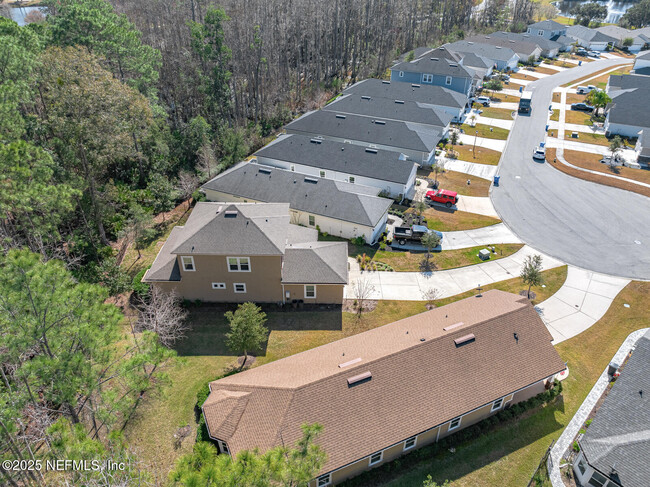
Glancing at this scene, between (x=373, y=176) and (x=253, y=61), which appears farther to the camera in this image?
(x=253, y=61)

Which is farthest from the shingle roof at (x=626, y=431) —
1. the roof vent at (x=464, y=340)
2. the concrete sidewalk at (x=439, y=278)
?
the concrete sidewalk at (x=439, y=278)

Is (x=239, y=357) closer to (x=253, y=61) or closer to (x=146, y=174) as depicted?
(x=146, y=174)

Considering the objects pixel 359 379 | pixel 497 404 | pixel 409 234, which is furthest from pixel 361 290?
pixel 497 404

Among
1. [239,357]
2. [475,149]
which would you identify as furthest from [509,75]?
[239,357]

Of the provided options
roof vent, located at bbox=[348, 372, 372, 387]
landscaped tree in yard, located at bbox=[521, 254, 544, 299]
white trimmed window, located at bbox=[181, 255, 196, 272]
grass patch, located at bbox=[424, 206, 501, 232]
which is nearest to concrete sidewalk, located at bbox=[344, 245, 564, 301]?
landscaped tree in yard, located at bbox=[521, 254, 544, 299]

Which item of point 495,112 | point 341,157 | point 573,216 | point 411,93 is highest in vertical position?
point 411,93

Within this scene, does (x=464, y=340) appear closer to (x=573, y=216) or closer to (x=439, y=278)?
(x=439, y=278)

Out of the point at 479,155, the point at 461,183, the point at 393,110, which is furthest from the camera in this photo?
the point at 393,110

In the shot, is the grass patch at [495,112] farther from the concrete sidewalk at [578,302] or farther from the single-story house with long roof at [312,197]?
the concrete sidewalk at [578,302]
